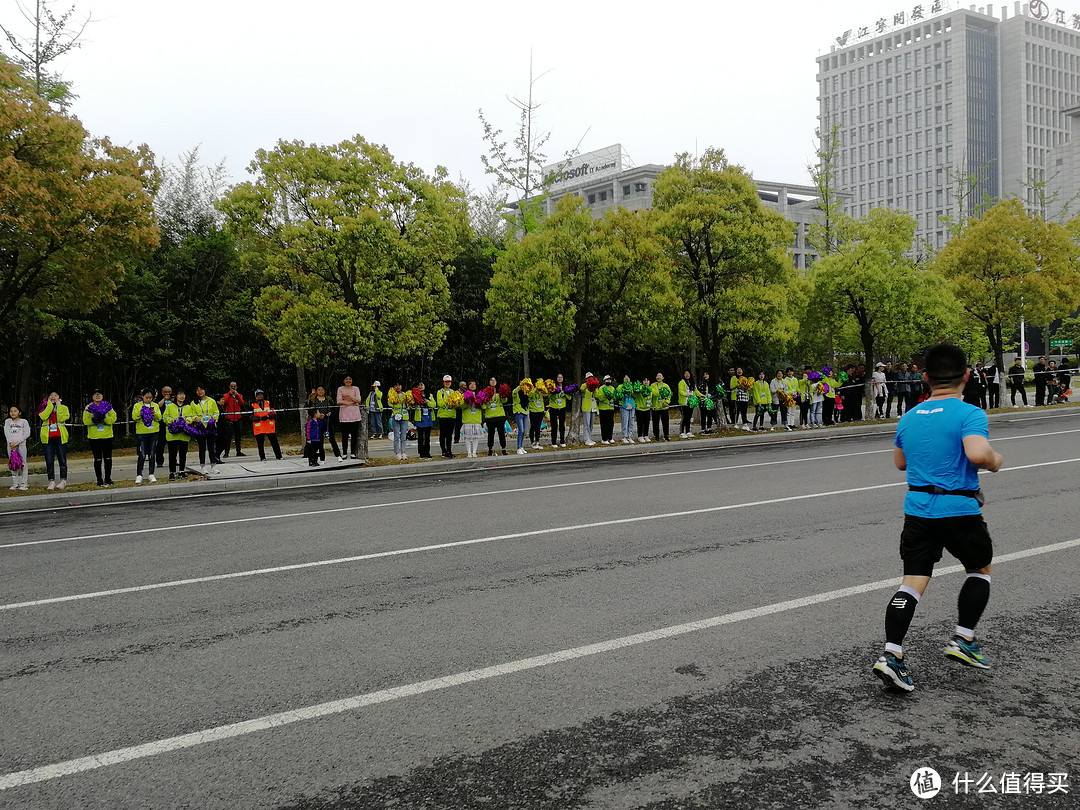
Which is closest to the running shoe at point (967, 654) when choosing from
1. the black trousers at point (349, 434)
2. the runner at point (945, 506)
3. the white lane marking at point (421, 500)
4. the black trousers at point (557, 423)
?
the runner at point (945, 506)

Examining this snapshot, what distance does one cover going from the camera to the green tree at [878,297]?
25469 millimetres

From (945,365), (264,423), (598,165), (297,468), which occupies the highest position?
(598,165)

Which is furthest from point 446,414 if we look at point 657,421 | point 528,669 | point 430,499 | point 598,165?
point 598,165

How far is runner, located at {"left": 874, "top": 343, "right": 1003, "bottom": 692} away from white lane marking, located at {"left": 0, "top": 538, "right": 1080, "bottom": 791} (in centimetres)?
127

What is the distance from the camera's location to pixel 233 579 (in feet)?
22.5

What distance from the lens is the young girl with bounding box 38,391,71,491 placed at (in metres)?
14.6

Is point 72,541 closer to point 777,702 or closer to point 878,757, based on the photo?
point 777,702

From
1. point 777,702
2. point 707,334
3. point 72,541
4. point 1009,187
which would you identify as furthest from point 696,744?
point 1009,187

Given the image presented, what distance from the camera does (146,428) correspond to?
15281mm

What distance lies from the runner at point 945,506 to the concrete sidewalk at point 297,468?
12.1 metres

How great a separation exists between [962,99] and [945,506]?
138 meters

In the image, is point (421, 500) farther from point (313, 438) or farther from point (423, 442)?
point (423, 442)

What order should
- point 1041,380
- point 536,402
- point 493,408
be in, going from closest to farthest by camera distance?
point 493,408 → point 536,402 → point 1041,380

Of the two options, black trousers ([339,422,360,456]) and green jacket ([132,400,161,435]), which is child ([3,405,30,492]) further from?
black trousers ([339,422,360,456])
